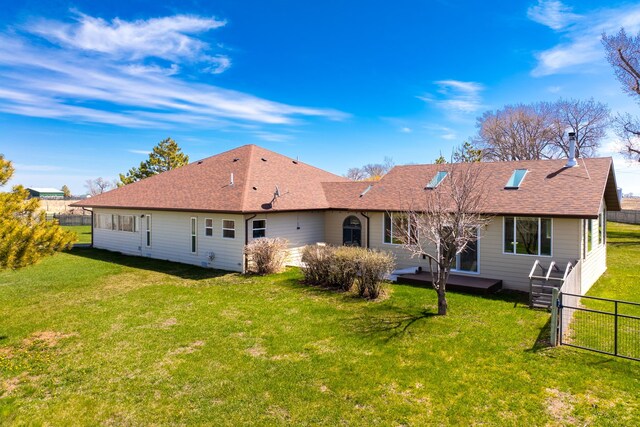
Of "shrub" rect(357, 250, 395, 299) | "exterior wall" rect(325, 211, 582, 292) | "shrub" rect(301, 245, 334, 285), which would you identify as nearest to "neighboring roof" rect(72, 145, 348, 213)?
"shrub" rect(301, 245, 334, 285)

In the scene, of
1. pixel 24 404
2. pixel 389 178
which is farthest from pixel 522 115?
pixel 24 404

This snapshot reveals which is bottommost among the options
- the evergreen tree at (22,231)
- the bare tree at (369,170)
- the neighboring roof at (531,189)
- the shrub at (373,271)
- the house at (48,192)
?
the shrub at (373,271)

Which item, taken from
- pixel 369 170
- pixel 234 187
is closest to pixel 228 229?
pixel 234 187

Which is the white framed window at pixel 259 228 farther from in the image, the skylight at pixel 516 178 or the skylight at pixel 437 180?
the skylight at pixel 516 178

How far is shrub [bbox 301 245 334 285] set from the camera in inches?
493

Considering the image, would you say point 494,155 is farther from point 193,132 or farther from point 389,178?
point 193,132

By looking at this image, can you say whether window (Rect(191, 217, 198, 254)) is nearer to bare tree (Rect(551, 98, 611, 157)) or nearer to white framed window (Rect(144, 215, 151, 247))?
white framed window (Rect(144, 215, 151, 247))

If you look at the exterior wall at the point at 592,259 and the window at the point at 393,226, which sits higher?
the window at the point at 393,226

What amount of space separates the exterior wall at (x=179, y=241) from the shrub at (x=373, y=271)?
5986 millimetres

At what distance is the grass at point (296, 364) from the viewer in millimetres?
5195

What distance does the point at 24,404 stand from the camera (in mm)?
5422

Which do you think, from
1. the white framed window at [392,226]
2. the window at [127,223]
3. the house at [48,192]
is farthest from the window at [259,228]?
the house at [48,192]

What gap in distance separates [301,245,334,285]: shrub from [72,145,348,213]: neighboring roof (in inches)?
130

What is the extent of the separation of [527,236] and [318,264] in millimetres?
7318
